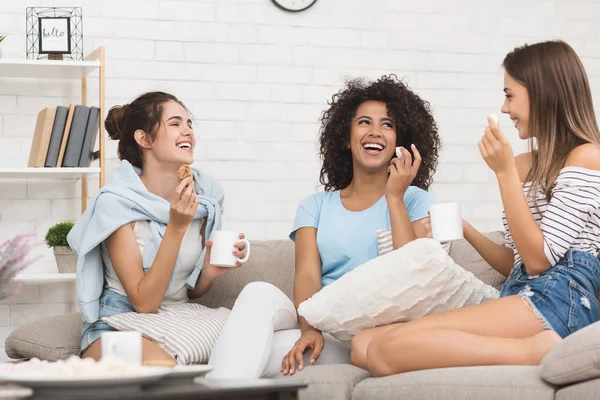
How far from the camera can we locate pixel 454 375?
198 cm

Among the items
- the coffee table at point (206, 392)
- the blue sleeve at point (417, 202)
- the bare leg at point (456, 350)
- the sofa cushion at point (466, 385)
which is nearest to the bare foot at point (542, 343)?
the bare leg at point (456, 350)

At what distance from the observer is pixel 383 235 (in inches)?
106

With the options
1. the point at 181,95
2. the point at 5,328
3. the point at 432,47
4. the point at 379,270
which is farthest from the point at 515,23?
the point at 5,328

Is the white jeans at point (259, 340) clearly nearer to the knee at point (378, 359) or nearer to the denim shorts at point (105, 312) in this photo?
the knee at point (378, 359)

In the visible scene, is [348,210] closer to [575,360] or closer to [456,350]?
[456,350]

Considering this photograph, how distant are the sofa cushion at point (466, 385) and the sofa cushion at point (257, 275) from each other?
897 millimetres

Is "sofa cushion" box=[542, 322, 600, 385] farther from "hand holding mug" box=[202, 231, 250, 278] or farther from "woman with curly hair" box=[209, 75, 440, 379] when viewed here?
"hand holding mug" box=[202, 231, 250, 278]

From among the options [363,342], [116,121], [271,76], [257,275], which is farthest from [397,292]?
[271,76]

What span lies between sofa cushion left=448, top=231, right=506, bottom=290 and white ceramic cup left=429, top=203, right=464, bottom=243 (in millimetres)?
635

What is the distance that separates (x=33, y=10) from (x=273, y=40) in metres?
1.04

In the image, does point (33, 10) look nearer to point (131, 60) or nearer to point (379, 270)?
point (131, 60)

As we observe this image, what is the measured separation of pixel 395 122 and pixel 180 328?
96 cm

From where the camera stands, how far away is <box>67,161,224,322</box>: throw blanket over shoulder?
8.54ft

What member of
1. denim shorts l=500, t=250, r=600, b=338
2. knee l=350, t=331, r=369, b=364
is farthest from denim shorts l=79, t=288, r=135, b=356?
denim shorts l=500, t=250, r=600, b=338
